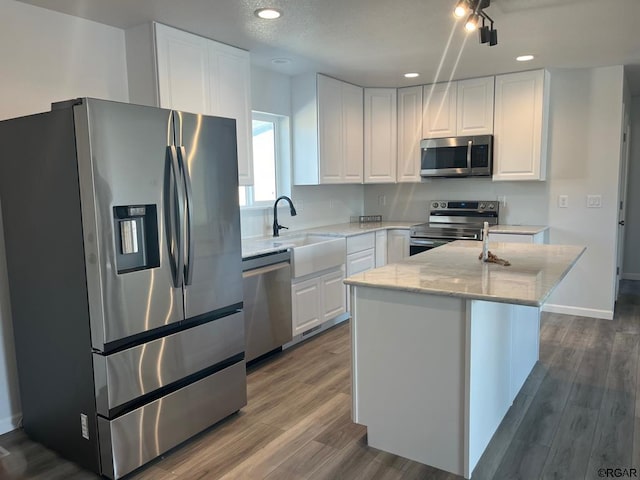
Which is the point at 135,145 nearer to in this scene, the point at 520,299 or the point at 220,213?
the point at 220,213

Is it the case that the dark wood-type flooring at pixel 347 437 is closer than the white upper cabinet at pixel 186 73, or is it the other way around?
the dark wood-type flooring at pixel 347 437

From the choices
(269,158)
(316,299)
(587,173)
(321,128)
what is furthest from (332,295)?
(587,173)

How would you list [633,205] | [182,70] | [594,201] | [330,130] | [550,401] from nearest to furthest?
[550,401] < [182,70] < [594,201] < [330,130] < [633,205]

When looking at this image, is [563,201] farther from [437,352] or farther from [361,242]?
[437,352]

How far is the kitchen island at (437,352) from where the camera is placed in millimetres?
2049

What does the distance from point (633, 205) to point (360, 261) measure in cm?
406

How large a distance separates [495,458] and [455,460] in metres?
0.28

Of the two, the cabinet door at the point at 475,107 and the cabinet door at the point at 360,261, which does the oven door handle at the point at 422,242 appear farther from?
the cabinet door at the point at 475,107

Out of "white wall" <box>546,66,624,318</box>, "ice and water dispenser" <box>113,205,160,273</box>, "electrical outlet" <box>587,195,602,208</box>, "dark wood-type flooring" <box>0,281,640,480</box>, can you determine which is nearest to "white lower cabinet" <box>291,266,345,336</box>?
"dark wood-type flooring" <box>0,281,640,480</box>

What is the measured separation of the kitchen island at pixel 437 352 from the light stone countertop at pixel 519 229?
1831 mm

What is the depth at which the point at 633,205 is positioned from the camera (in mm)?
6074

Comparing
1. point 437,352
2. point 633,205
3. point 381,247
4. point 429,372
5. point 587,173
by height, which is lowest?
point 429,372

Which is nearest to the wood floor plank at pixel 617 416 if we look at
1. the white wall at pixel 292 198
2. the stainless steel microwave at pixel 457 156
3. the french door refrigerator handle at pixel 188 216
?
the stainless steel microwave at pixel 457 156

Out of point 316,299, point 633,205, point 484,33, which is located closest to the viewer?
point 484,33
